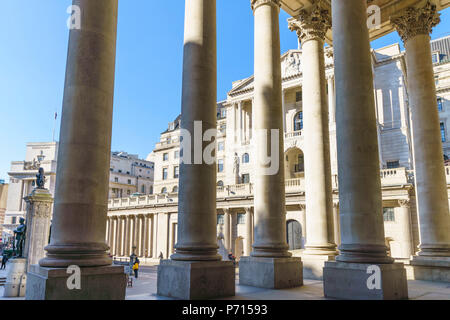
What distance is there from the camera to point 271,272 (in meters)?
18.6

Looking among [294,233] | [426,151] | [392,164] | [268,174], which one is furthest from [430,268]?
[392,164]

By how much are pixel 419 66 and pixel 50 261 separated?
28047 mm

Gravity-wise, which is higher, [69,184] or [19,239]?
[69,184]

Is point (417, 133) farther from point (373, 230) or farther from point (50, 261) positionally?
point (50, 261)

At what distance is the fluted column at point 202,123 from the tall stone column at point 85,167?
3.91 meters

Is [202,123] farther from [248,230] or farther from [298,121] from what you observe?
[298,121]

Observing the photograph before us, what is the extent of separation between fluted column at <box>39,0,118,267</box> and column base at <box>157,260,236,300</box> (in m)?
3.55

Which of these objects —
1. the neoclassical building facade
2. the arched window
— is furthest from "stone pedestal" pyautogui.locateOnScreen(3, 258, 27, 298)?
the arched window

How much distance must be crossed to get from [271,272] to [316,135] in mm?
11085

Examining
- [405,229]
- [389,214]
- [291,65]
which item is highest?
[291,65]

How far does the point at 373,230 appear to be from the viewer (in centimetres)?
1532

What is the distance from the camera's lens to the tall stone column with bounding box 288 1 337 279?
23934 millimetres

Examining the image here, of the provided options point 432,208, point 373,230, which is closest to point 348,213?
point 373,230

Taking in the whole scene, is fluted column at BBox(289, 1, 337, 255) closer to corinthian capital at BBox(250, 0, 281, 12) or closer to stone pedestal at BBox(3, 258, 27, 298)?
corinthian capital at BBox(250, 0, 281, 12)
